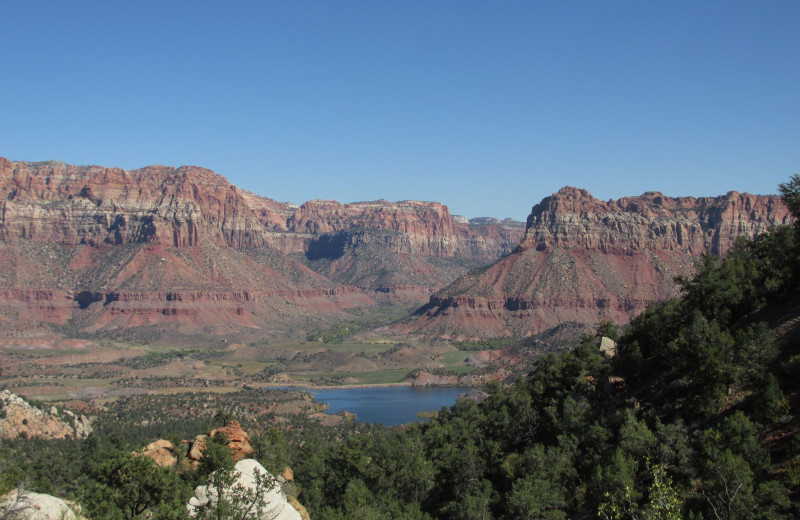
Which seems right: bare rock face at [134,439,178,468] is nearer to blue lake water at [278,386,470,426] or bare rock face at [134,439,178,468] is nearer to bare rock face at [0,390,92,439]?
bare rock face at [0,390,92,439]

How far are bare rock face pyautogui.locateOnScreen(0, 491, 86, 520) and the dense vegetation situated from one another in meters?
4.09

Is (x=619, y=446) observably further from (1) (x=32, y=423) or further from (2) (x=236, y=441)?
(1) (x=32, y=423)

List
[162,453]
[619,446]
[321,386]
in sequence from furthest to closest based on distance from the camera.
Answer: [321,386] → [162,453] → [619,446]

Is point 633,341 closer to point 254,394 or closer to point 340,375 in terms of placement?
point 254,394

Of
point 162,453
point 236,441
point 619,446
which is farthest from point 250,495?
point 162,453

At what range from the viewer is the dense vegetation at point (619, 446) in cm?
3478

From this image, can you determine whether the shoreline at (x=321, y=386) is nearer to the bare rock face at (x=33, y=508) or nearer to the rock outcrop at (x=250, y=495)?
the rock outcrop at (x=250, y=495)

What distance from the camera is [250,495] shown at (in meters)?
30.8

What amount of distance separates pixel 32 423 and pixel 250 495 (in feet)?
223

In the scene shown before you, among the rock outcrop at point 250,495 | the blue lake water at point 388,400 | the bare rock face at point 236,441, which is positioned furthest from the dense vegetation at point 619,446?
the blue lake water at point 388,400

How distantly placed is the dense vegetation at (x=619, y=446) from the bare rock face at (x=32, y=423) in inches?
811

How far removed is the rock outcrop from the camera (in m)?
30.6

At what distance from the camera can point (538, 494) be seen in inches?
1646

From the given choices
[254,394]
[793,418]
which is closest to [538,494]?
[793,418]
